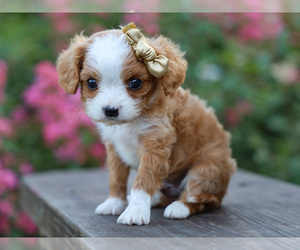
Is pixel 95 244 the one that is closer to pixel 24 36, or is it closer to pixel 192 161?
pixel 192 161

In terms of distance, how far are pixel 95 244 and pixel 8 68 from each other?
11.0ft

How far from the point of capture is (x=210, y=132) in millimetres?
2520

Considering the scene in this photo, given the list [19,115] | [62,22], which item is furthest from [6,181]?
[62,22]

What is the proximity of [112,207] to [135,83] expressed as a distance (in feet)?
2.27

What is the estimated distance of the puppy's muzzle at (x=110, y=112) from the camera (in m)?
2.01

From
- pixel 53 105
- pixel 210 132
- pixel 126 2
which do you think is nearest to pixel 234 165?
pixel 210 132

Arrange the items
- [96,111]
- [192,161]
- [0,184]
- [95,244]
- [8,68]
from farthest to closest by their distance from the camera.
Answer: [8,68]
[0,184]
[192,161]
[96,111]
[95,244]

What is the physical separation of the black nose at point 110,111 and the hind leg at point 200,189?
60cm

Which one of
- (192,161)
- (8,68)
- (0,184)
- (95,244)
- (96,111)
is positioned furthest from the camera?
(8,68)

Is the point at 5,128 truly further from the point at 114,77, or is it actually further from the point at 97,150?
the point at 114,77

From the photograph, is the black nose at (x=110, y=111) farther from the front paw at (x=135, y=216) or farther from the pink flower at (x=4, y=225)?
the pink flower at (x=4, y=225)

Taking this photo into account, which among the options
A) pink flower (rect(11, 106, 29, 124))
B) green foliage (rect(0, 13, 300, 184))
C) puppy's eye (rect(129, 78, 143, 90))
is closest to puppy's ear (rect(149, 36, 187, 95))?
puppy's eye (rect(129, 78, 143, 90))

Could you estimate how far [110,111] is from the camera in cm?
202

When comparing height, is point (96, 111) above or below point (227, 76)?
below
